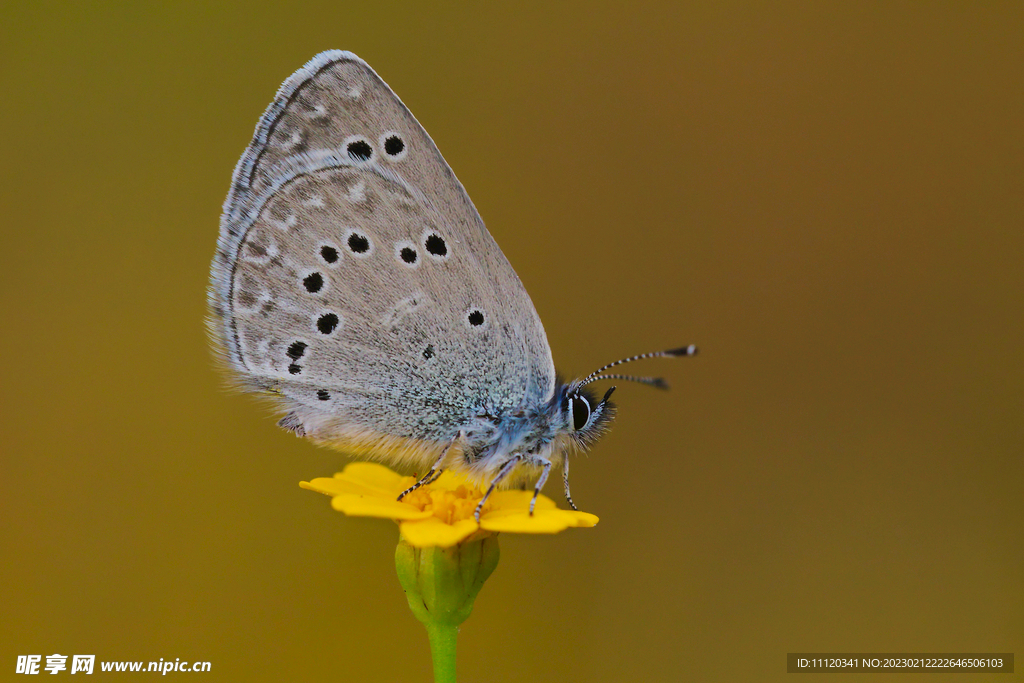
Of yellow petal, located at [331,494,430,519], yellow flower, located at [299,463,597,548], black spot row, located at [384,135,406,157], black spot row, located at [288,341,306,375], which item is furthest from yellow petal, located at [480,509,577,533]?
black spot row, located at [384,135,406,157]

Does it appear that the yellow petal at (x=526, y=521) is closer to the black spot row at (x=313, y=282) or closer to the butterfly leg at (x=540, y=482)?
the butterfly leg at (x=540, y=482)

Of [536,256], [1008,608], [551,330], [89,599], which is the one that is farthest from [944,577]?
[89,599]

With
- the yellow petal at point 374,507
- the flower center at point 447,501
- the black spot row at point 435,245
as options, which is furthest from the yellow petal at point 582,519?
the black spot row at point 435,245

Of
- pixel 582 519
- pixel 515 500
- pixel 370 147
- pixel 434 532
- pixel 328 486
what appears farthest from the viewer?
pixel 370 147

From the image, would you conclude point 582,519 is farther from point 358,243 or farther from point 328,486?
point 358,243

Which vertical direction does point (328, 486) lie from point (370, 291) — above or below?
below

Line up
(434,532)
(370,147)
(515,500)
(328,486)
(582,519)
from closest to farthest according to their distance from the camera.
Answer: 1. (434,532)
2. (582,519)
3. (328,486)
4. (515,500)
5. (370,147)

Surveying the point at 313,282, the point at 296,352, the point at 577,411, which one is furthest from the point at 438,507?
the point at 313,282
